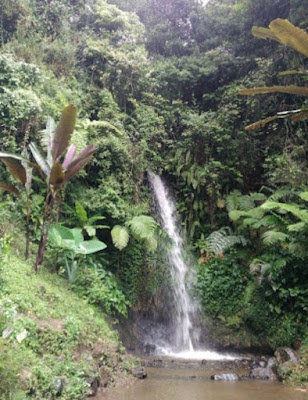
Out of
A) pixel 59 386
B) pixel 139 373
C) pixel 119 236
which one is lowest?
pixel 139 373

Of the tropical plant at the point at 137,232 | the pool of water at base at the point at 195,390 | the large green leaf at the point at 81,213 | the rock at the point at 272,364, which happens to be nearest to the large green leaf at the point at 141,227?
the tropical plant at the point at 137,232

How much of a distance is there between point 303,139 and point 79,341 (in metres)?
8.56

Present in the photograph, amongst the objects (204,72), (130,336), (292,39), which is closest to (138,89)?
(204,72)

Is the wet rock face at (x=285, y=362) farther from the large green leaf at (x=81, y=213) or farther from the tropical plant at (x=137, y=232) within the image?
the large green leaf at (x=81, y=213)

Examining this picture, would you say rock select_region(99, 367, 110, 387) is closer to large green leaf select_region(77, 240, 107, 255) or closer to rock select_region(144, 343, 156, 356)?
large green leaf select_region(77, 240, 107, 255)

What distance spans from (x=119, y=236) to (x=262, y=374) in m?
3.78

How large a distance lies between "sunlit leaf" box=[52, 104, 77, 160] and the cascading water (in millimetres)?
3735

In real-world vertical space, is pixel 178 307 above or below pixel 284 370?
below

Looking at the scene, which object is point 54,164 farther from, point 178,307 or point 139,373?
point 178,307

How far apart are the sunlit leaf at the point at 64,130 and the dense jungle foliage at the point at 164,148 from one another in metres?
0.82

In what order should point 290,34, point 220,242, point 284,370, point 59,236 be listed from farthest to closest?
1. point 220,242
2. point 59,236
3. point 290,34
4. point 284,370

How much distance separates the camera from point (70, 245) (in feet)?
22.5

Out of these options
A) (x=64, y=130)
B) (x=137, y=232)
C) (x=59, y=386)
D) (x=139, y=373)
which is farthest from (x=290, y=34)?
(x=59, y=386)

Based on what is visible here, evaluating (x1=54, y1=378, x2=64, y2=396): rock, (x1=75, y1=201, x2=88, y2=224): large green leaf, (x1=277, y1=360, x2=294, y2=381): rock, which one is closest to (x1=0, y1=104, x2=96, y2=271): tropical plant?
(x1=75, y1=201, x2=88, y2=224): large green leaf
